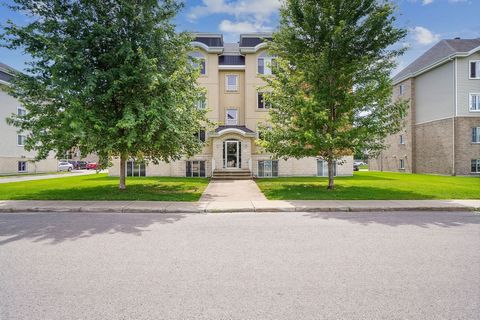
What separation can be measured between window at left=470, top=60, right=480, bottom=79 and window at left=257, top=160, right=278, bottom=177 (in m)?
20.8

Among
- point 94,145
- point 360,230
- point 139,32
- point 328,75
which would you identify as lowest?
point 360,230

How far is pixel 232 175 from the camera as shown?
22.0m

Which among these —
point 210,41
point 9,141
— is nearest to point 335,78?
point 210,41

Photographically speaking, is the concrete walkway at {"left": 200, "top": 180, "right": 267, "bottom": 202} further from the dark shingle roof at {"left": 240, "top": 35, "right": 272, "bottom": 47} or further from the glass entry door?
the dark shingle roof at {"left": 240, "top": 35, "right": 272, "bottom": 47}

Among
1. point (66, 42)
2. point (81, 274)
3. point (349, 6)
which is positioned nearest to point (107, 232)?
point (81, 274)

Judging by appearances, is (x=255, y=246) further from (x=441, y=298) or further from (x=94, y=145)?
(x=94, y=145)

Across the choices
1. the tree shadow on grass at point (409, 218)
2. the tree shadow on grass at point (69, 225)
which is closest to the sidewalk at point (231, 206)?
the tree shadow on grass at point (409, 218)

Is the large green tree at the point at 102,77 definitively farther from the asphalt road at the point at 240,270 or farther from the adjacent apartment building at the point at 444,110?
the adjacent apartment building at the point at 444,110

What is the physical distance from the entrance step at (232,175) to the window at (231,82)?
26.1 feet

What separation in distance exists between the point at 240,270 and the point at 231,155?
1951cm

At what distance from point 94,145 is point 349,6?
13125mm

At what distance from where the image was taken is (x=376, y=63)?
13.9 meters

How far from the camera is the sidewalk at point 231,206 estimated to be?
945cm

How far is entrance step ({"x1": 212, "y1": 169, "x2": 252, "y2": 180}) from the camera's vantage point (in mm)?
21750
